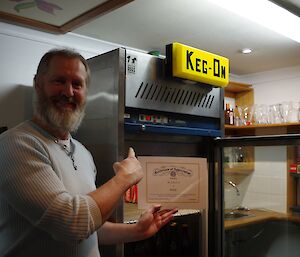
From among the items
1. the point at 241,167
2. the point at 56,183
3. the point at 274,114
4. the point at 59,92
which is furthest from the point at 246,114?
the point at 56,183

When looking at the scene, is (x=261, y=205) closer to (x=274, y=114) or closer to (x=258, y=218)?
(x=258, y=218)

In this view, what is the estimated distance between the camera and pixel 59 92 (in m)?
1.13

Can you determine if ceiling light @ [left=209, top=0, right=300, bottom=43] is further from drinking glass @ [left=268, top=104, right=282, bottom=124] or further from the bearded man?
drinking glass @ [left=268, top=104, right=282, bottom=124]

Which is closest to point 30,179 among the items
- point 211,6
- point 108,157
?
point 108,157

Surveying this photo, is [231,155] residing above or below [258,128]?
below

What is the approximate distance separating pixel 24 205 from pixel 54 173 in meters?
0.12

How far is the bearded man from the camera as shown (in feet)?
3.04

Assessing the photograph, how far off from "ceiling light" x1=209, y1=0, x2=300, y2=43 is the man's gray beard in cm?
86

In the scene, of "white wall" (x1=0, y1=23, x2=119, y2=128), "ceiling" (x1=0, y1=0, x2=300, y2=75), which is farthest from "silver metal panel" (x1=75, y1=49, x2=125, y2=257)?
"white wall" (x1=0, y1=23, x2=119, y2=128)

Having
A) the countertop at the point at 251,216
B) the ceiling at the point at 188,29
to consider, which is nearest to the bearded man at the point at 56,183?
the countertop at the point at 251,216

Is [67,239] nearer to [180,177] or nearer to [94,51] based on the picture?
[180,177]

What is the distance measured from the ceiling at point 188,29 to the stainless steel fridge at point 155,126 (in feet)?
1.25

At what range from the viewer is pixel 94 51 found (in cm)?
227

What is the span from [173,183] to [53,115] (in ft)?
1.92
